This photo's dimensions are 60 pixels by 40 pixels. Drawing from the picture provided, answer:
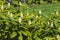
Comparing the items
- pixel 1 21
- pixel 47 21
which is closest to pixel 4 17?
pixel 1 21

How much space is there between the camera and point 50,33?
336cm

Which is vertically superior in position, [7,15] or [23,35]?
[7,15]

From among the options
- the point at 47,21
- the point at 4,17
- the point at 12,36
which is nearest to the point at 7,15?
the point at 4,17

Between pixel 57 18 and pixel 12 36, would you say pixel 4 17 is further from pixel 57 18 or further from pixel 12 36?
pixel 57 18

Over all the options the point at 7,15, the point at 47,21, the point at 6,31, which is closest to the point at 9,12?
the point at 7,15

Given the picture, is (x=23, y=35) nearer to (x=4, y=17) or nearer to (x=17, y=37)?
(x=17, y=37)

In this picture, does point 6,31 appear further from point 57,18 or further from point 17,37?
point 57,18

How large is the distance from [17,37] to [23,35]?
0.28ft

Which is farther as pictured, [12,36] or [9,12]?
[9,12]

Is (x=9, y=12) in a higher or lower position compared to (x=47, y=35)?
higher

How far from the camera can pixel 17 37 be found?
3.36 metres

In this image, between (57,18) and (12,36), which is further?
(57,18)

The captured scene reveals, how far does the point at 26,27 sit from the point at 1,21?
34 cm

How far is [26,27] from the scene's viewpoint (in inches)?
131
